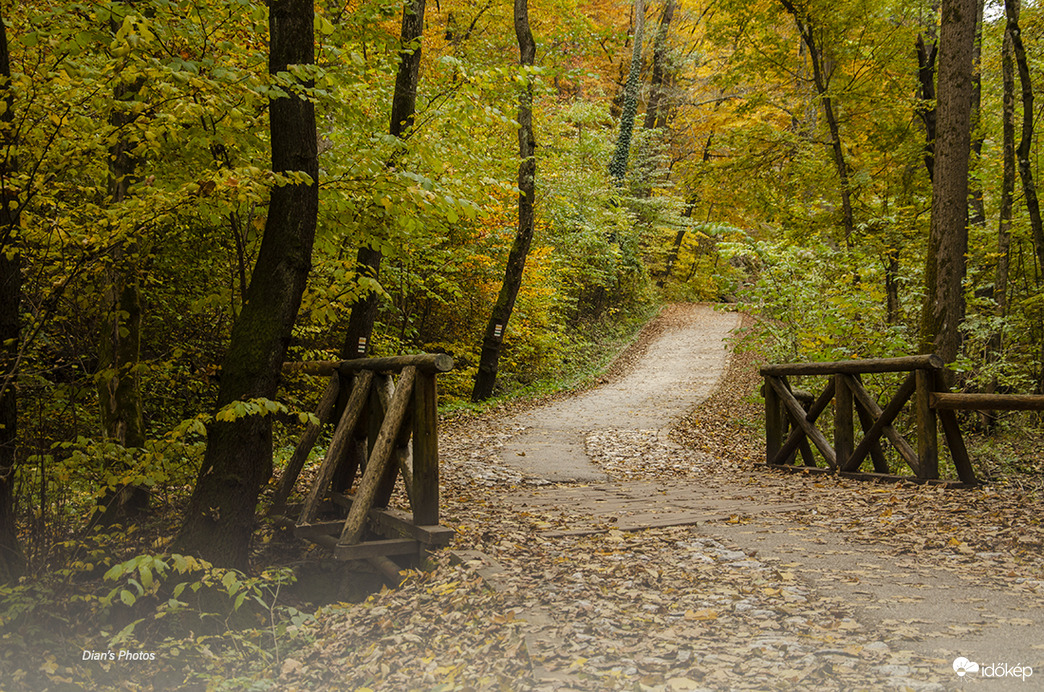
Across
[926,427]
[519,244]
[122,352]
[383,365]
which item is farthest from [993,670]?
[519,244]

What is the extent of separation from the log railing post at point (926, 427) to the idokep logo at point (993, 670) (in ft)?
13.9

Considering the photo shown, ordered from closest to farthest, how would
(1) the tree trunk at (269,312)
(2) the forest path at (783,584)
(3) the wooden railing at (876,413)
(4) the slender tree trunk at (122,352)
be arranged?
(2) the forest path at (783,584) → (1) the tree trunk at (269,312) → (4) the slender tree trunk at (122,352) → (3) the wooden railing at (876,413)

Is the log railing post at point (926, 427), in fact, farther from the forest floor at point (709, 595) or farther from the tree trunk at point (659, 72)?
the tree trunk at point (659, 72)

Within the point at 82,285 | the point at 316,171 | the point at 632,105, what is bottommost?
the point at 82,285

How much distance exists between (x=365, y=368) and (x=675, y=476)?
435 centimetres

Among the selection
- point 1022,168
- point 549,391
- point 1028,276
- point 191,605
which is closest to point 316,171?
point 191,605

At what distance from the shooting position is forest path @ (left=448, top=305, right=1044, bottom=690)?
10.6 feet

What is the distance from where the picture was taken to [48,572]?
219 inches

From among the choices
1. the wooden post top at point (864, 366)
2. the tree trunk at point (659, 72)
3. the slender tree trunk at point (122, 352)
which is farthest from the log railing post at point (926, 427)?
the tree trunk at point (659, 72)

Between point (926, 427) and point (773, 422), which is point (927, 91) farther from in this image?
point (926, 427)

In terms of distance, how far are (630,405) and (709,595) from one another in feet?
40.0

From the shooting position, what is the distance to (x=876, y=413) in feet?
24.9

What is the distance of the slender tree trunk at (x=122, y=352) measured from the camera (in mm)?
6070

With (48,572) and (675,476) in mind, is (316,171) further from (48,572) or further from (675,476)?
(675,476)
